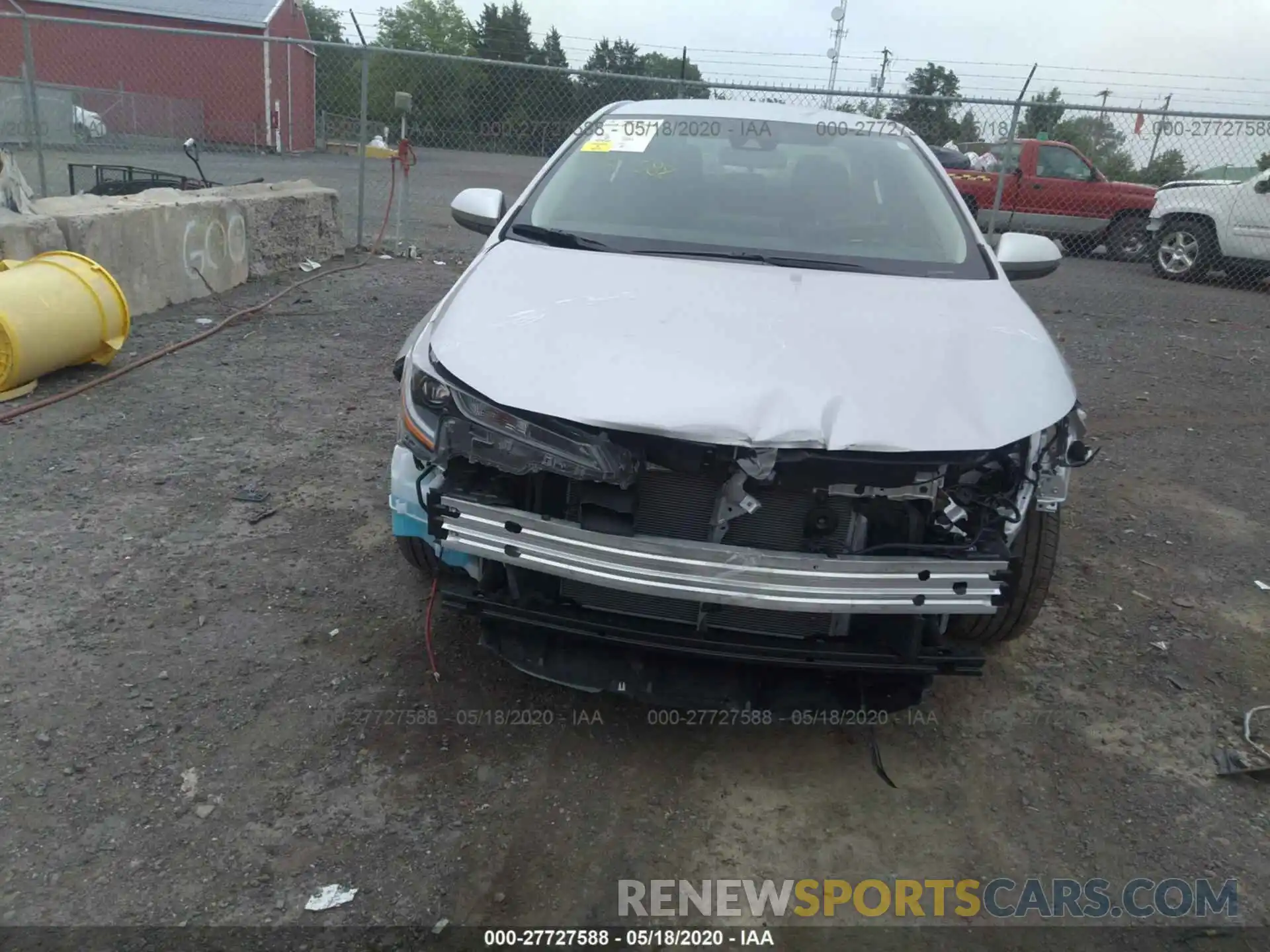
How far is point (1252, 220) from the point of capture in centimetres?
1104

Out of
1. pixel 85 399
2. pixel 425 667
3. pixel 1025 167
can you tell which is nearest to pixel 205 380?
pixel 85 399

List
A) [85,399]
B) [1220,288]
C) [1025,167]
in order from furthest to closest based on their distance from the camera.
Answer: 1. [1025,167]
2. [1220,288]
3. [85,399]

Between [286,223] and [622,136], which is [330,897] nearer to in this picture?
[622,136]

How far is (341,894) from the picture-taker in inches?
90.4

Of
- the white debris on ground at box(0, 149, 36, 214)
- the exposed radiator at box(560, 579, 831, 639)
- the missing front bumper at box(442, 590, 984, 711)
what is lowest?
the missing front bumper at box(442, 590, 984, 711)

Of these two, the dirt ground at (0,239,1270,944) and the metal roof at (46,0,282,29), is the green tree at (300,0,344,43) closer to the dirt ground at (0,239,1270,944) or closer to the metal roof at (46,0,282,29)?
the metal roof at (46,0,282,29)

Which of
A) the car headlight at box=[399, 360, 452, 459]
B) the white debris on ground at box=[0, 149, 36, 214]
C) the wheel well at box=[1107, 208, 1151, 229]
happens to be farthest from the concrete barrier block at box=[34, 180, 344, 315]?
the wheel well at box=[1107, 208, 1151, 229]

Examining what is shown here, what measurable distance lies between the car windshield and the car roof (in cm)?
6

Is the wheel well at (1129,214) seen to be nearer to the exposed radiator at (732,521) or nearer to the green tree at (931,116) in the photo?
the green tree at (931,116)

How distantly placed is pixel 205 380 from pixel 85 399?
2.25 ft

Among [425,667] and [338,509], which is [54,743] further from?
[338,509]

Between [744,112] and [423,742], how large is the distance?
311 centimetres

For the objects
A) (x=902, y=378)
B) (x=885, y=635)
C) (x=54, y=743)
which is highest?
(x=902, y=378)

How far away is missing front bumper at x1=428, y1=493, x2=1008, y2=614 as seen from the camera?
94.3 inches
